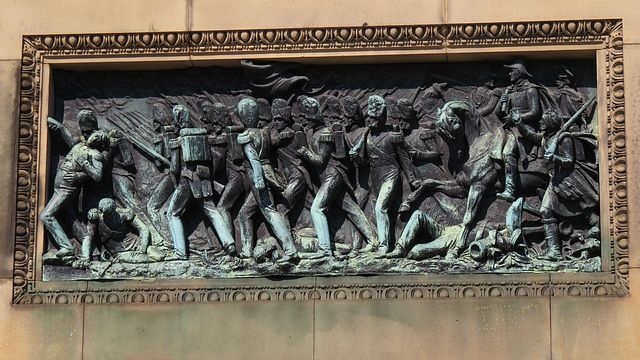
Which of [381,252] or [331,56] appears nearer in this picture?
[381,252]

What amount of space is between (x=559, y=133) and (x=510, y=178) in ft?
2.22

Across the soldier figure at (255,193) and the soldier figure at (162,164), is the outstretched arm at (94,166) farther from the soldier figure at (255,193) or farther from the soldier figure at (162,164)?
the soldier figure at (255,193)

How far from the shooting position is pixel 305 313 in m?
15.3

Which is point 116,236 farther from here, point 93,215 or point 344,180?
point 344,180

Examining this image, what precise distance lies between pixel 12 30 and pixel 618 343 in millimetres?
7052

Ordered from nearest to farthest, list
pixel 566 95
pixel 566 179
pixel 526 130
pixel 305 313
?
pixel 305 313 → pixel 566 179 → pixel 526 130 → pixel 566 95

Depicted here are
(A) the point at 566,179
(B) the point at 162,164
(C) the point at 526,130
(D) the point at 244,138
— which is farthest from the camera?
(B) the point at 162,164

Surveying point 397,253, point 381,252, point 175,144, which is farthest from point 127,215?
point 397,253

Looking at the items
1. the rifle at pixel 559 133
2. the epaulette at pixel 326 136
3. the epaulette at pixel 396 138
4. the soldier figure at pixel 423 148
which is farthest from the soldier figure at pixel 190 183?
the rifle at pixel 559 133

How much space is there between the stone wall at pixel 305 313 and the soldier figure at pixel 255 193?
653 mm

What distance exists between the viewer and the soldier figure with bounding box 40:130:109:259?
15.8 meters

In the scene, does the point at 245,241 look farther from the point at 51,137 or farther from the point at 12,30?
the point at 12,30

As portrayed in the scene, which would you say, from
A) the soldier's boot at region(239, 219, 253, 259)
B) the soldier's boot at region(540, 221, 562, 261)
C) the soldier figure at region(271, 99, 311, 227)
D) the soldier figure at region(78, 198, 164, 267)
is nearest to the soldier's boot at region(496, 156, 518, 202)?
the soldier's boot at region(540, 221, 562, 261)

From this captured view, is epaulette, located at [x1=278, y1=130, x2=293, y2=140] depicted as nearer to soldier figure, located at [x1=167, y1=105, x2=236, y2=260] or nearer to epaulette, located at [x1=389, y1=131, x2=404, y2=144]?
soldier figure, located at [x1=167, y1=105, x2=236, y2=260]
